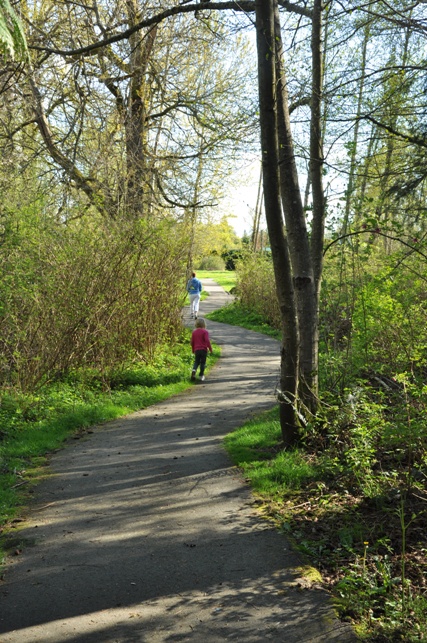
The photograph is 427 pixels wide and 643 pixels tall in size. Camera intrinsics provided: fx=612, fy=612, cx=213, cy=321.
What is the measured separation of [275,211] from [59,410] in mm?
4962

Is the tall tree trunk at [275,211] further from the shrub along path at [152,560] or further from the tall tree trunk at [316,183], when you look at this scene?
the shrub along path at [152,560]

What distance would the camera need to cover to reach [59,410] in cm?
993

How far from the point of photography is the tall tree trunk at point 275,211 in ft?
23.5

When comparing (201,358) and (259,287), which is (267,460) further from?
(259,287)

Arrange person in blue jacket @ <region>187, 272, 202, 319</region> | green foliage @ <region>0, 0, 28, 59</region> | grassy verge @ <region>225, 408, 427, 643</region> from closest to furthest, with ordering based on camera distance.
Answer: grassy verge @ <region>225, 408, 427, 643</region> < green foliage @ <region>0, 0, 28, 59</region> < person in blue jacket @ <region>187, 272, 202, 319</region>

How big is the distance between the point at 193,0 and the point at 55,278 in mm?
5149

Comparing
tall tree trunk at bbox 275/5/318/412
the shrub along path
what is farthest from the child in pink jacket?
tall tree trunk at bbox 275/5/318/412

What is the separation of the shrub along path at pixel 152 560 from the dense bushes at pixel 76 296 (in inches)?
92.3

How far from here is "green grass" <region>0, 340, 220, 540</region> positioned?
281 inches

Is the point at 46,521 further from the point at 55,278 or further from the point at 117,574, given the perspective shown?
the point at 55,278

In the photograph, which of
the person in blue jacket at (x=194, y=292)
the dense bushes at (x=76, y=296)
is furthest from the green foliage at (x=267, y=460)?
the person in blue jacket at (x=194, y=292)

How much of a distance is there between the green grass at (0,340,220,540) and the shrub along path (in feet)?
0.92

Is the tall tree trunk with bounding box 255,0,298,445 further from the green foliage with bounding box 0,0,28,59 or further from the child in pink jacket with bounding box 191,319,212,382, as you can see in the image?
the child in pink jacket with bounding box 191,319,212,382

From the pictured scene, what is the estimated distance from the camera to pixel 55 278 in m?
11.0
